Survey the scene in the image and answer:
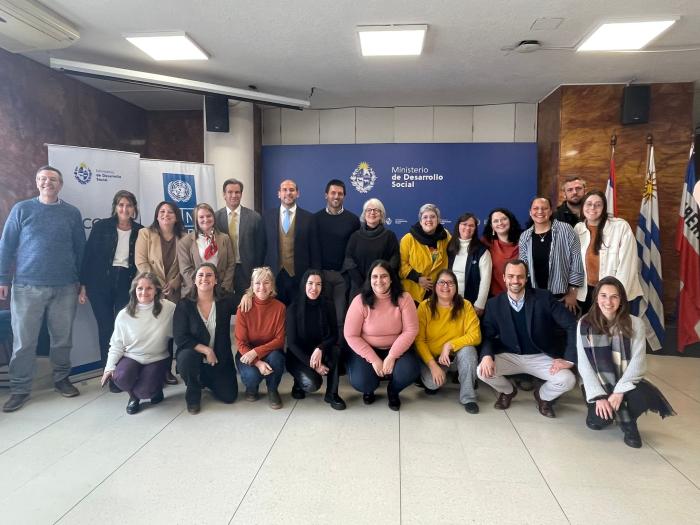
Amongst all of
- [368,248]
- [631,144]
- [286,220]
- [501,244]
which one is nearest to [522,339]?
[501,244]

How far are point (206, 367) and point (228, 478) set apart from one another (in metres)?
1.08

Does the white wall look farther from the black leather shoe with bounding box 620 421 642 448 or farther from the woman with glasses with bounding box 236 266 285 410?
the black leather shoe with bounding box 620 421 642 448

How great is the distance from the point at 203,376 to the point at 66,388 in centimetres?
113

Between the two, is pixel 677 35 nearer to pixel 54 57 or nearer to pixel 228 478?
pixel 228 478

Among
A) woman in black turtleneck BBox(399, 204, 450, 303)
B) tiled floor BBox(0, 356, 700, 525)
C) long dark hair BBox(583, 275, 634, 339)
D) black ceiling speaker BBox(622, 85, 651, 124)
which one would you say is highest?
black ceiling speaker BBox(622, 85, 651, 124)

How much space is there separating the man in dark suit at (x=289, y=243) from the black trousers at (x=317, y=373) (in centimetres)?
71

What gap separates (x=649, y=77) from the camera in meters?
4.70

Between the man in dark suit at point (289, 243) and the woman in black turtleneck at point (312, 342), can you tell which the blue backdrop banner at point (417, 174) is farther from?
the woman in black turtleneck at point (312, 342)

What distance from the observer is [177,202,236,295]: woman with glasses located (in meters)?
3.45

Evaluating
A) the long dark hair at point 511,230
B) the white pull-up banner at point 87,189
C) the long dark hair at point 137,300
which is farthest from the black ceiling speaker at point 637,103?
the white pull-up banner at point 87,189

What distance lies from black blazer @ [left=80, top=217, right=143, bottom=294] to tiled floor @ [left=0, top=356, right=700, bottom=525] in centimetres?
93

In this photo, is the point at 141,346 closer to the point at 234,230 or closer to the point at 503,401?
the point at 234,230

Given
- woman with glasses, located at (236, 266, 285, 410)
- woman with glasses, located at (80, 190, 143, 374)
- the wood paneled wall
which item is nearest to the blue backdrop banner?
the wood paneled wall

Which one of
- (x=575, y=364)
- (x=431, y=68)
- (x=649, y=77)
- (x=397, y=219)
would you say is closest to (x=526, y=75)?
(x=431, y=68)
